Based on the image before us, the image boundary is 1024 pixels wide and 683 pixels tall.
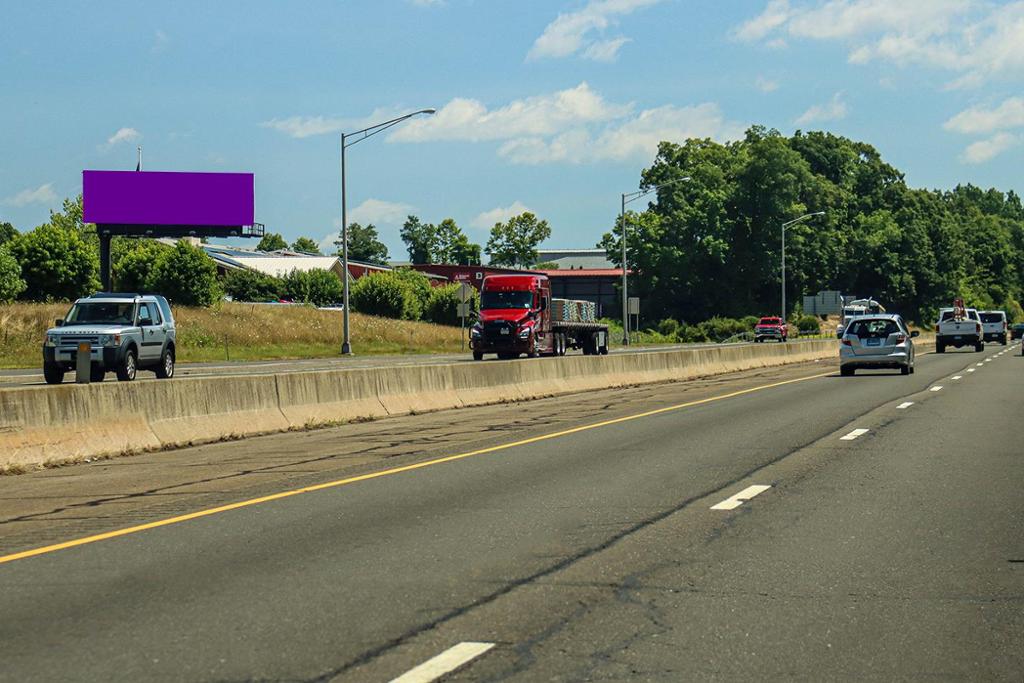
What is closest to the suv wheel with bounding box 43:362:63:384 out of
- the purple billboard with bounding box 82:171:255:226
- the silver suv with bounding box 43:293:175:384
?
the silver suv with bounding box 43:293:175:384

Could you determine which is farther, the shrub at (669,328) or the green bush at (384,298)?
the shrub at (669,328)

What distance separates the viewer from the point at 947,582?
26.8ft

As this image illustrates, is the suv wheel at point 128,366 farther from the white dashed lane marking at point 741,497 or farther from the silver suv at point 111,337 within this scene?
the white dashed lane marking at point 741,497

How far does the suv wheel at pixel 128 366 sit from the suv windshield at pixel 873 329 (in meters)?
19.1

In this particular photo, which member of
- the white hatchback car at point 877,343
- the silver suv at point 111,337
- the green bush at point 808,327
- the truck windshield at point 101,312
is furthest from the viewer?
the green bush at point 808,327

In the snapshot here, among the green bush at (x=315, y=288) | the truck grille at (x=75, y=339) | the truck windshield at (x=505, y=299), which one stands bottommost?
the truck grille at (x=75, y=339)

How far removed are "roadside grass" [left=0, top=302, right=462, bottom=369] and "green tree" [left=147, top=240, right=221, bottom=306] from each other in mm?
3864

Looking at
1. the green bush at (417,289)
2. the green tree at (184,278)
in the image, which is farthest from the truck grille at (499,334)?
the green bush at (417,289)

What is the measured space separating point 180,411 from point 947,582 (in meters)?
11.7

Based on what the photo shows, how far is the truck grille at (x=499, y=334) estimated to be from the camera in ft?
154

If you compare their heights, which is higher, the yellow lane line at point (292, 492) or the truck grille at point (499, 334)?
the truck grille at point (499, 334)

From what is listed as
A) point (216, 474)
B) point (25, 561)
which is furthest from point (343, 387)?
point (25, 561)

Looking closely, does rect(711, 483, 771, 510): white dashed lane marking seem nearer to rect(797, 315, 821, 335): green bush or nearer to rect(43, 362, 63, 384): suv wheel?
rect(43, 362, 63, 384): suv wheel

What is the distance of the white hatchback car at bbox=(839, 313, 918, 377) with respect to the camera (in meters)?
37.4
